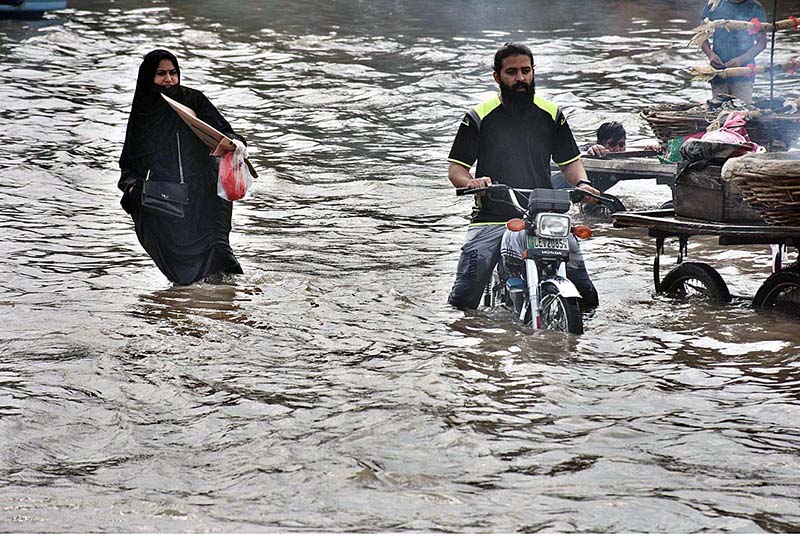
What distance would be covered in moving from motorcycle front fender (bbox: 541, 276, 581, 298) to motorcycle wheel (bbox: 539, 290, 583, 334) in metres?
0.03

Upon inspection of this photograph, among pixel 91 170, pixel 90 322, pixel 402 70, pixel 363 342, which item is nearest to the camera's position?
pixel 363 342

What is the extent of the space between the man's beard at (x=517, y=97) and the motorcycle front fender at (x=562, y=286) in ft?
3.47

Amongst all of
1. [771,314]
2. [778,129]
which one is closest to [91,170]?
[778,129]

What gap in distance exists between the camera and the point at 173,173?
29.8ft

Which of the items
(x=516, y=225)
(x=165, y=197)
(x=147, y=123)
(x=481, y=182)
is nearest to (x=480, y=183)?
(x=481, y=182)

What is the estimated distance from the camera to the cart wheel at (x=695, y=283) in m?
8.09

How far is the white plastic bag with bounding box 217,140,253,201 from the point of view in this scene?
8750 millimetres

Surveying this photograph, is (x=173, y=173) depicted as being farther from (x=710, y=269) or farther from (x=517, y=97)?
(x=710, y=269)

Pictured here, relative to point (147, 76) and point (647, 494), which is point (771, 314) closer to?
point (647, 494)

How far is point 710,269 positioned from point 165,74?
3871 mm

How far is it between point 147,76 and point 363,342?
2.70 meters

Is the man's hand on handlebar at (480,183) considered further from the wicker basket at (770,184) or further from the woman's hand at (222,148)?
the woman's hand at (222,148)

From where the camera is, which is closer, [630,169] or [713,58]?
[630,169]

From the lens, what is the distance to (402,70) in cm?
2109
